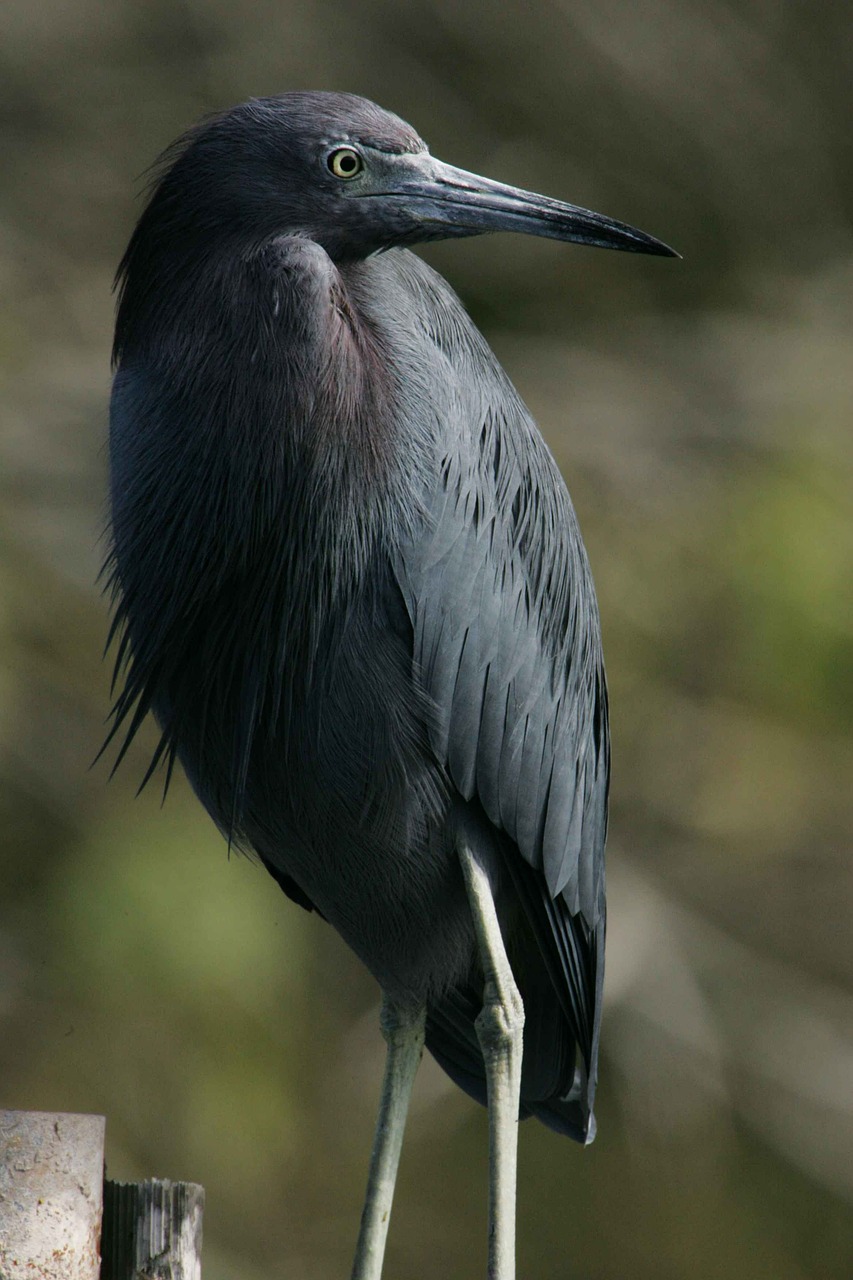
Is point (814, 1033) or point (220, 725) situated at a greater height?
point (814, 1033)

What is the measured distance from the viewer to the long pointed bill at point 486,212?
237 cm

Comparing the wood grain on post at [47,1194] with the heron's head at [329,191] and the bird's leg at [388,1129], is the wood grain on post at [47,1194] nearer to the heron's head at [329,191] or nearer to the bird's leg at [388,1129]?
the bird's leg at [388,1129]

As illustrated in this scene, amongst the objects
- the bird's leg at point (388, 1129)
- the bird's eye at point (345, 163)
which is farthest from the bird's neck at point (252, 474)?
the bird's leg at point (388, 1129)

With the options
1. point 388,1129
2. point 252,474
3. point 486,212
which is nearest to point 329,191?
point 486,212

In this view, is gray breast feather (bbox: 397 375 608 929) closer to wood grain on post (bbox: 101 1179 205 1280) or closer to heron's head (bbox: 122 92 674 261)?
heron's head (bbox: 122 92 674 261)

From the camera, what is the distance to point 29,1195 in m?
1.93

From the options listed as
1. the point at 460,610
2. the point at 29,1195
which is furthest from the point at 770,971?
the point at 29,1195

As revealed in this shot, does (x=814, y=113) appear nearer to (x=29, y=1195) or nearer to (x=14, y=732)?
(x=14, y=732)

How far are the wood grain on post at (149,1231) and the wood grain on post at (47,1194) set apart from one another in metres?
0.05

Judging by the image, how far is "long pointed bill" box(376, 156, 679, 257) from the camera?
2371 mm

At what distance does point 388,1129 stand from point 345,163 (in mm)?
1358

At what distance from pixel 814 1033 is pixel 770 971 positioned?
25 centimetres

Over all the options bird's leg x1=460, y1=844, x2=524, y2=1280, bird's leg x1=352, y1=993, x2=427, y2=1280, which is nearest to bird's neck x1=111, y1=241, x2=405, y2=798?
bird's leg x1=460, y1=844, x2=524, y2=1280

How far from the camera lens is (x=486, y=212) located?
240cm
